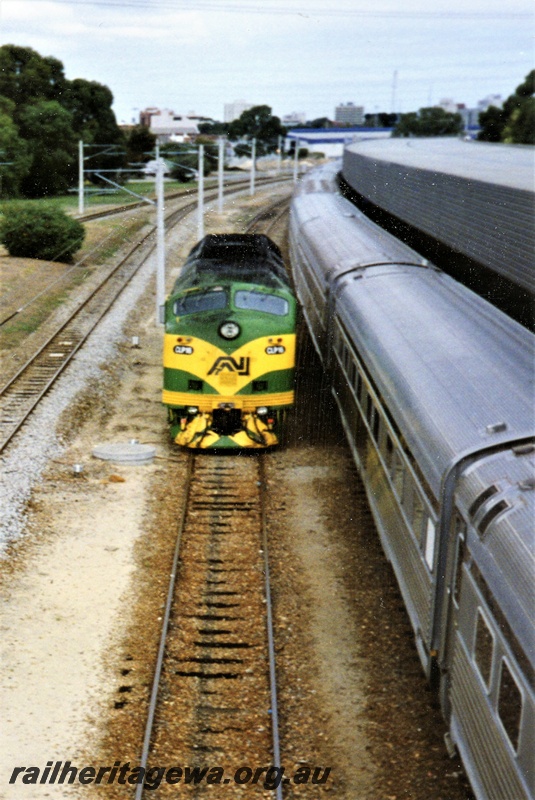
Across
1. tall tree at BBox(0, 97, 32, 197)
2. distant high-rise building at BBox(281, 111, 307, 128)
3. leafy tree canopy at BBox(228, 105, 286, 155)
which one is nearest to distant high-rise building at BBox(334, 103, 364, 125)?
distant high-rise building at BBox(281, 111, 307, 128)

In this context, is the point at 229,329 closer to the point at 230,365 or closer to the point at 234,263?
the point at 230,365

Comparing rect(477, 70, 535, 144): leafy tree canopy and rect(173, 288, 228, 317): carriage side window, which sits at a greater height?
rect(477, 70, 535, 144): leafy tree canopy

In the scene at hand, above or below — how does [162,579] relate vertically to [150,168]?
below

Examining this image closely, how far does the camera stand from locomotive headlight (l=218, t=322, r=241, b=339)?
1555 centimetres

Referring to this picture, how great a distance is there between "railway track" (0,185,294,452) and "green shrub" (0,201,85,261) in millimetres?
2168

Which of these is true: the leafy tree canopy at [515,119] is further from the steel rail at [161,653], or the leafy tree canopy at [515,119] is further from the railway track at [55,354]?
the steel rail at [161,653]

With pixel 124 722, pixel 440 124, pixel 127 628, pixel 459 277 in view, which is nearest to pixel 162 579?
pixel 127 628

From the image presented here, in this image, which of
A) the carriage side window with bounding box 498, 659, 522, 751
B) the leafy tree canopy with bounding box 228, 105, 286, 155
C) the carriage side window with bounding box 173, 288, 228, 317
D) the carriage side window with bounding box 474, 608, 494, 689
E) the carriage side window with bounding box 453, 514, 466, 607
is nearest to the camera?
the carriage side window with bounding box 498, 659, 522, 751

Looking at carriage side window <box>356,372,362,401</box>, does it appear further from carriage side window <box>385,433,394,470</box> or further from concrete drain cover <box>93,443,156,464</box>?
concrete drain cover <box>93,443,156,464</box>

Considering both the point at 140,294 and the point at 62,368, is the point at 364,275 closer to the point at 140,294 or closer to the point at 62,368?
the point at 62,368

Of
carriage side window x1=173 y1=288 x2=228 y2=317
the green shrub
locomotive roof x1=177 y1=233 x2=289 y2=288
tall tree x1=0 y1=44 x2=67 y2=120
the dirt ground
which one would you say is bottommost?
the dirt ground

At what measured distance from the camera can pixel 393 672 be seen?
388 inches

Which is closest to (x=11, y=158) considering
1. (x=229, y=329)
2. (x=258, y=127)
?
(x=229, y=329)

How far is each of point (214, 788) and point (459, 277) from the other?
43.1ft
